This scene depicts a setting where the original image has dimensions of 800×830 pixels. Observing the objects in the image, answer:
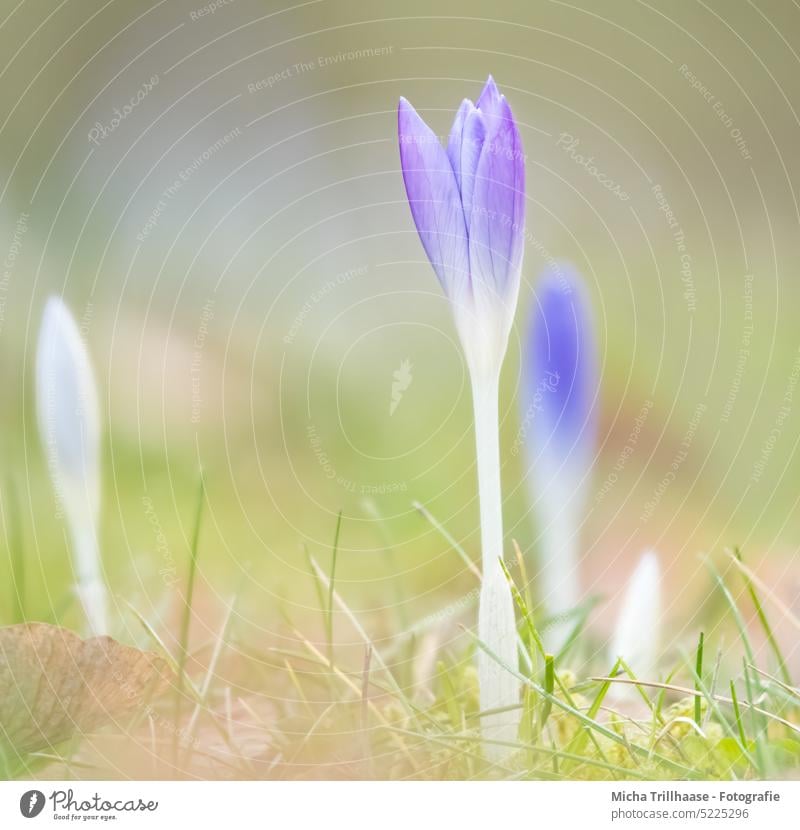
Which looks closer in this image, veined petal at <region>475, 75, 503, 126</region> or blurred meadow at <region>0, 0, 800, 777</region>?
veined petal at <region>475, 75, 503, 126</region>

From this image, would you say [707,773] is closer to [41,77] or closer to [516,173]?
[516,173]

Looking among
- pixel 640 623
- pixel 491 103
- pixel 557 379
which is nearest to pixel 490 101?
pixel 491 103

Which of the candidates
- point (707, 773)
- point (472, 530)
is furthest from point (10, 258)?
point (707, 773)

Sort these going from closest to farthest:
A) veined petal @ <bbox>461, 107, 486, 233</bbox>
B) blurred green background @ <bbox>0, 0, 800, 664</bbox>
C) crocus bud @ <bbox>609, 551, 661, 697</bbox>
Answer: veined petal @ <bbox>461, 107, 486, 233</bbox> → crocus bud @ <bbox>609, 551, 661, 697</bbox> → blurred green background @ <bbox>0, 0, 800, 664</bbox>
